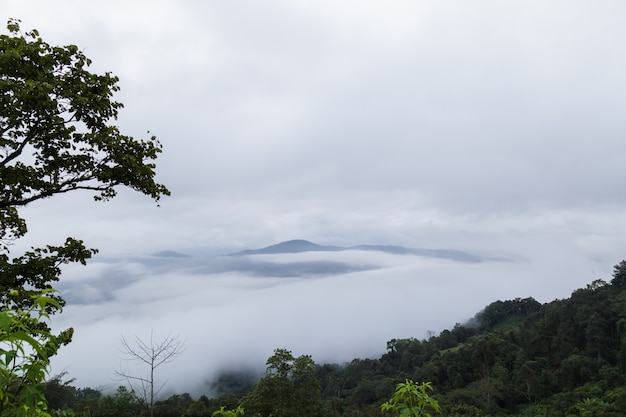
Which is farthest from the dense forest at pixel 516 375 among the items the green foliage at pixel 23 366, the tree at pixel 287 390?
the green foliage at pixel 23 366

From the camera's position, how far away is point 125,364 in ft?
28.9

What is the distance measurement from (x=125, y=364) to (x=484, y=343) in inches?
3095

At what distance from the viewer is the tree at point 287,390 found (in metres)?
28.6

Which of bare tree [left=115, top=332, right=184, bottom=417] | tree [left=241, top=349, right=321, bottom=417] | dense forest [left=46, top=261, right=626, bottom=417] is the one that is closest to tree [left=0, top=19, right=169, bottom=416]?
bare tree [left=115, top=332, right=184, bottom=417]

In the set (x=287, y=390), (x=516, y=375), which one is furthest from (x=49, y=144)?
(x=516, y=375)

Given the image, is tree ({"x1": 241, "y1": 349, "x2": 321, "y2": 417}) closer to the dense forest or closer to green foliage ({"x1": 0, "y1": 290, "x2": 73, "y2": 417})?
the dense forest

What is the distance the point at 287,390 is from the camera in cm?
2950

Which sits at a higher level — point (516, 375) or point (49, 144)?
point (49, 144)

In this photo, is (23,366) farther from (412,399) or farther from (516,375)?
(516,375)

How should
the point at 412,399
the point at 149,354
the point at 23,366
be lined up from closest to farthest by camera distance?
the point at 23,366 < the point at 412,399 < the point at 149,354

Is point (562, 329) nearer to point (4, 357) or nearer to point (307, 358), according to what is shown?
point (307, 358)

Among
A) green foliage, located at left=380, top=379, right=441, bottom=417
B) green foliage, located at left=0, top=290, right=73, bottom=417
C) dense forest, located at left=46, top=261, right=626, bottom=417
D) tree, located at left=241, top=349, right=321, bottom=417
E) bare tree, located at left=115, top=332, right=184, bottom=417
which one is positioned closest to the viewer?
green foliage, located at left=0, top=290, right=73, bottom=417

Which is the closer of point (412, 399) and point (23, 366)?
point (23, 366)

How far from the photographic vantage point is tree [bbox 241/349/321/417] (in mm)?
28625
